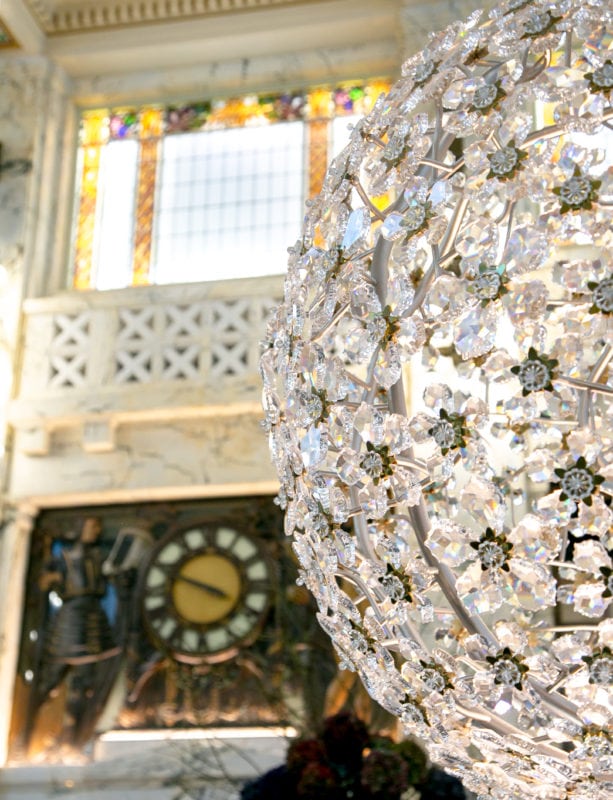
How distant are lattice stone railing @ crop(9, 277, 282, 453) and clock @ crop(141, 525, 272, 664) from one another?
0.53m

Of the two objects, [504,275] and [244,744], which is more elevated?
[504,275]

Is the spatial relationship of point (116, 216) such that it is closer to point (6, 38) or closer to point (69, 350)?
point (69, 350)

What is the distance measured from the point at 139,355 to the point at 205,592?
1.02m

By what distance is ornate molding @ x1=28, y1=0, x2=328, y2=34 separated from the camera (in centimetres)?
554

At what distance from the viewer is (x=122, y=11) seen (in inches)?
222

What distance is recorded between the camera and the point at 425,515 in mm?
725

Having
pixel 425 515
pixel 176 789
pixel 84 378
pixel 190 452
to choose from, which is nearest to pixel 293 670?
pixel 176 789

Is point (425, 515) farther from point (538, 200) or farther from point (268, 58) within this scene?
A: point (268, 58)

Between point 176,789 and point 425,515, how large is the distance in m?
4.11

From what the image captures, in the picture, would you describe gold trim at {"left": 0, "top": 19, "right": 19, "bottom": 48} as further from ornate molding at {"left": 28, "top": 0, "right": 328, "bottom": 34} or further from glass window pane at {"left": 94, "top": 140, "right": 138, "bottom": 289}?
glass window pane at {"left": 94, "top": 140, "right": 138, "bottom": 289}

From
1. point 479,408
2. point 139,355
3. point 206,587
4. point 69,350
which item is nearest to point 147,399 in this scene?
point 139,355

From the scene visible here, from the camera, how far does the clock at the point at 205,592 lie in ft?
15.6

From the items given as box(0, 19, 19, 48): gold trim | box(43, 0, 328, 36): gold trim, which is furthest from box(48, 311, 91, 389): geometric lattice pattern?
box(43, 0, 328, 36): gold trim

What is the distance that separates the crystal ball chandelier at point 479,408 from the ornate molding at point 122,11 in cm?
499
